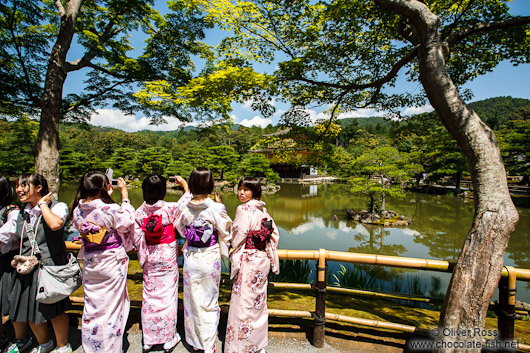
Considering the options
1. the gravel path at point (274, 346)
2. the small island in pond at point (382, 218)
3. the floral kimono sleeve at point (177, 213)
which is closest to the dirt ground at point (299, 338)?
the gravel path at point (274, 346)

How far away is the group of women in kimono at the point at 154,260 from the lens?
1.76 metres

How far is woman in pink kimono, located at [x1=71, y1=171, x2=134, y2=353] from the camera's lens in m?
1.74

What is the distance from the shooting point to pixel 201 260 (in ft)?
6.27

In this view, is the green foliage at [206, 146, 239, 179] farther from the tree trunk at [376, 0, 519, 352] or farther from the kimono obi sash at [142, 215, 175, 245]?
the tree trunk at [376, 0, 519, 352]

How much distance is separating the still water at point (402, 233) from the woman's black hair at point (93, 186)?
515cm

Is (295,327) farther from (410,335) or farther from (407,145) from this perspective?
(407,145)

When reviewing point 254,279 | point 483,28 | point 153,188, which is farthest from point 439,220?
point 153,188

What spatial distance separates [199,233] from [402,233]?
33.0ft

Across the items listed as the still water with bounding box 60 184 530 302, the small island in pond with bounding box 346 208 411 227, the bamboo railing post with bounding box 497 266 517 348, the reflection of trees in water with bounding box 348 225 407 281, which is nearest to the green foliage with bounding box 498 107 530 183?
the still water with bounding box 60 184 530 302

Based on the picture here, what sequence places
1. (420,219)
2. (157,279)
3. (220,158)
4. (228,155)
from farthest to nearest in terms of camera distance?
(220,158)
(228,155)
(420,219)
(157,279)

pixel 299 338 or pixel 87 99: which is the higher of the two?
pixel 87 99

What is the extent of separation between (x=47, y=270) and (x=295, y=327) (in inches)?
72.8

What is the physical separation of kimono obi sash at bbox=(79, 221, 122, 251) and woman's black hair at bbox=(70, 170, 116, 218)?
182mm

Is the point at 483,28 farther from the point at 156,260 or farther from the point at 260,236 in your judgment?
the point at 156,260
